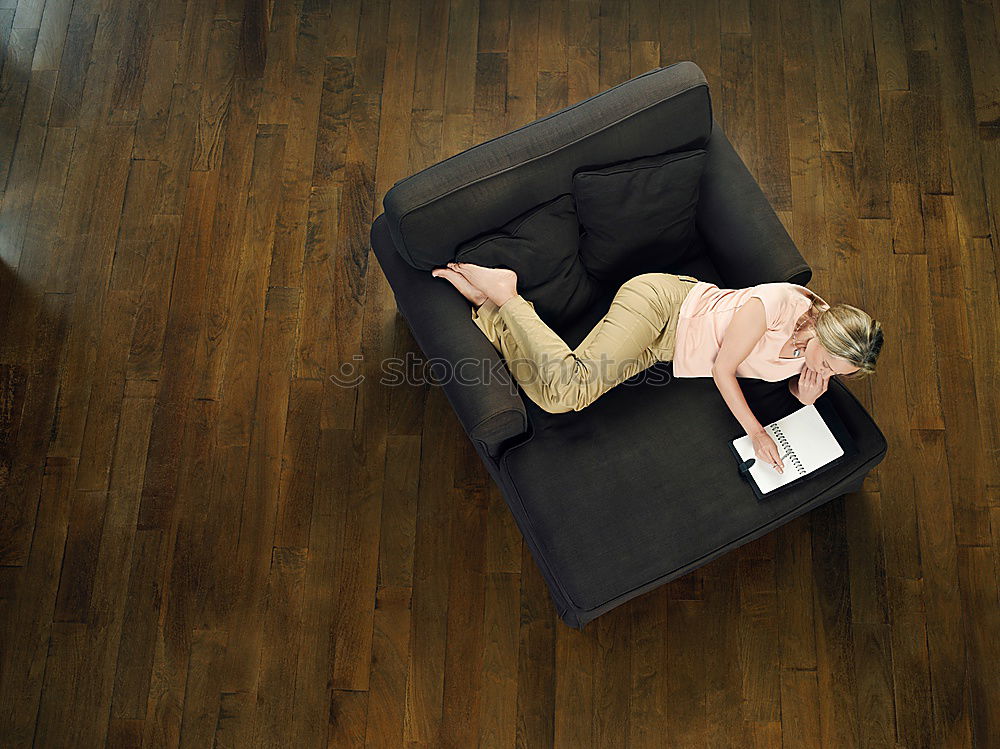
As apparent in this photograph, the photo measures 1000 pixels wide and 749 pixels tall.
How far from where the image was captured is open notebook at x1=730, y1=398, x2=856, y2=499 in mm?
2008

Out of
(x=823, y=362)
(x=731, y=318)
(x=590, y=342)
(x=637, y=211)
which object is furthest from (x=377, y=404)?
(x=823, y=362)

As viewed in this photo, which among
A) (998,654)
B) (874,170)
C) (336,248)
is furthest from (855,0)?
(998,654)

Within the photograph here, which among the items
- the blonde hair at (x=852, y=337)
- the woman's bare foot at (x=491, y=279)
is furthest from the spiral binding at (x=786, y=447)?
the woman's bare foot at (x=491, y=279)

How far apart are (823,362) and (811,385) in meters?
0.14

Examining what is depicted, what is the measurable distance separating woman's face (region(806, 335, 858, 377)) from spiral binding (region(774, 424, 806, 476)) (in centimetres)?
20

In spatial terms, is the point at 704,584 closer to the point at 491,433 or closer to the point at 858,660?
the point at 858,660

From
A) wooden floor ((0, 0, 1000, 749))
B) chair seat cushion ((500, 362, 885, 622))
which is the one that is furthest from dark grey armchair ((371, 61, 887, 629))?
wooden floor ((0, 0, 1000, 749))

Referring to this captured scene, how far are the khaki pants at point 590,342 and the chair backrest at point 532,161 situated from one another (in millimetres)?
240

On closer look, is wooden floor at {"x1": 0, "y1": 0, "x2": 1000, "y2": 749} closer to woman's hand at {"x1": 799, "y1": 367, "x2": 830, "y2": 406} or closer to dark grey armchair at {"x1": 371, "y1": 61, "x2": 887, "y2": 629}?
dark grey armchair at {"x1": 371, "y1": 61, "x2": 887, "y2": 629}

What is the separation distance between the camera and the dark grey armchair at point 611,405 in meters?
1.94

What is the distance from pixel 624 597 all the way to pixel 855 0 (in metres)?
2.49

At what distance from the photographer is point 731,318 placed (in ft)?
6.66

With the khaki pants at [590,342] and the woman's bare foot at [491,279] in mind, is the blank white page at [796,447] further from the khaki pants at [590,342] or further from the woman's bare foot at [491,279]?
the woman's bare foot at [491,279]

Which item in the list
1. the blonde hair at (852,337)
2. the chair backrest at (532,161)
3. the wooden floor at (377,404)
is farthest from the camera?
the wooden floor at (377,404)
